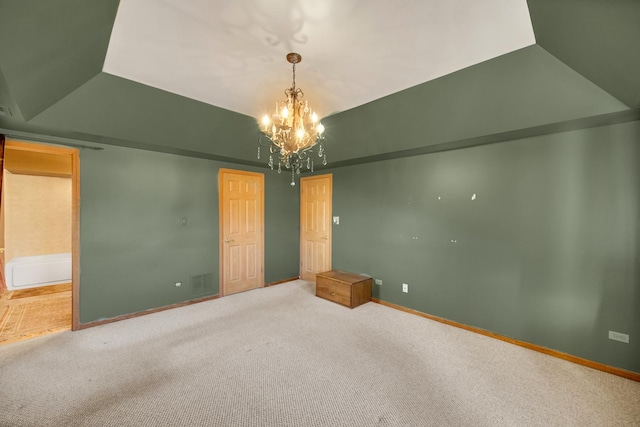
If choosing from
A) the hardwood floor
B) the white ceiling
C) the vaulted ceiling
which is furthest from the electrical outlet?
the hardwood floor

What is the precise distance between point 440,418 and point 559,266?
82.7 inches

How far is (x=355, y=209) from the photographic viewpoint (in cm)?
455

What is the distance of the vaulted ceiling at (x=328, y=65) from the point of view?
5.68 ft

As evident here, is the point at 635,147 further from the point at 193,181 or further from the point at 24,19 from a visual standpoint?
the point at 193,181

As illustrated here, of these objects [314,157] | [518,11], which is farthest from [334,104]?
[518,11]

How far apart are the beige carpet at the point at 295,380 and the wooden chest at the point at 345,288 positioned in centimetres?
68

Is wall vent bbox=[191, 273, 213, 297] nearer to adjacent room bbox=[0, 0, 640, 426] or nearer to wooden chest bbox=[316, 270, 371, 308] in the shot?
adjacent room bbox=[0, 0, 640, 426]

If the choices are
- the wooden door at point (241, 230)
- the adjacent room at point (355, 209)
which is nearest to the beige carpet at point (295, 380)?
the adjacent room at point (355, 209)

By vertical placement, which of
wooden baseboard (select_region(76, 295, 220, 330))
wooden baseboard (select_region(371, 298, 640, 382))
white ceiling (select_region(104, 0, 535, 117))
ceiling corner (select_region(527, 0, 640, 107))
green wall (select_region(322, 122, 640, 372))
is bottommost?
wooden baseboard (select_region(371, 298, 640, 382))

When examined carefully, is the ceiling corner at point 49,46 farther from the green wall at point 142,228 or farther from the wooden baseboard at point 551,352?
the wooden baseboard at point 551,352

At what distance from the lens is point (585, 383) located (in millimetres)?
2211

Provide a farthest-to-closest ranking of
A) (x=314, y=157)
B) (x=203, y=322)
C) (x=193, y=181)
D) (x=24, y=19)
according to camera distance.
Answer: (x=314, y=157) → (x=193, y=181) → (x=203, y=322) → (x=24, y=19)

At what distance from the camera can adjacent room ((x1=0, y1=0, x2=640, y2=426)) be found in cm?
185

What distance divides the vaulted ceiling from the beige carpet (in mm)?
2388
